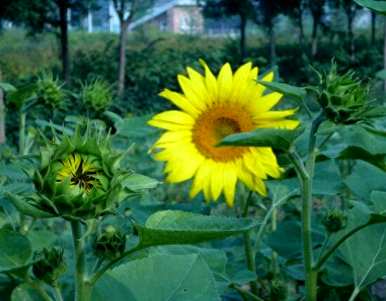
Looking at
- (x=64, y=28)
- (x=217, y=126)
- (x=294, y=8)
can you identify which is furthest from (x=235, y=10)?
(x=217, y=126)

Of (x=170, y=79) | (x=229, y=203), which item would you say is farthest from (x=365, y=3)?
(x=170, y=79)

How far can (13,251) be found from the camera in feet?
2.28

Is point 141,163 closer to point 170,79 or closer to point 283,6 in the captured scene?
point 170,79

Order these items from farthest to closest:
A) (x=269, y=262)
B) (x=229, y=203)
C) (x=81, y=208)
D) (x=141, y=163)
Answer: (x=141, y=163), (x=269, y=262), (x=229, y=203), (x=81, y=208)

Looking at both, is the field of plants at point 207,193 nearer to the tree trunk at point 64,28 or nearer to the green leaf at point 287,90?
the green leaf at point 287,90

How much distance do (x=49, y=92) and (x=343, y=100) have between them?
36.1 inches

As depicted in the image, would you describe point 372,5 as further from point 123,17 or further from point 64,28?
point 123,17

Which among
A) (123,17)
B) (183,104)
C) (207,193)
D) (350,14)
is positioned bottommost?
(207,193)

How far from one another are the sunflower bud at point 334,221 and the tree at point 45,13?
7209 millimetres

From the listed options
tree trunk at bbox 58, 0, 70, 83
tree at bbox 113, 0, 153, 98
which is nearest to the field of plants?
tree trunk at bbox 58, 0, 70, 83

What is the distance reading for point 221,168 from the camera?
3.36 feet

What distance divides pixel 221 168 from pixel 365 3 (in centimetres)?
31

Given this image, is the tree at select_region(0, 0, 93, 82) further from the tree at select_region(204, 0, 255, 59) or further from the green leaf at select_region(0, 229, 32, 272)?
the green leaf at select_region(0, 229, 32, 272)

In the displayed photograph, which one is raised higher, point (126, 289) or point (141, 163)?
point (126, 289)
